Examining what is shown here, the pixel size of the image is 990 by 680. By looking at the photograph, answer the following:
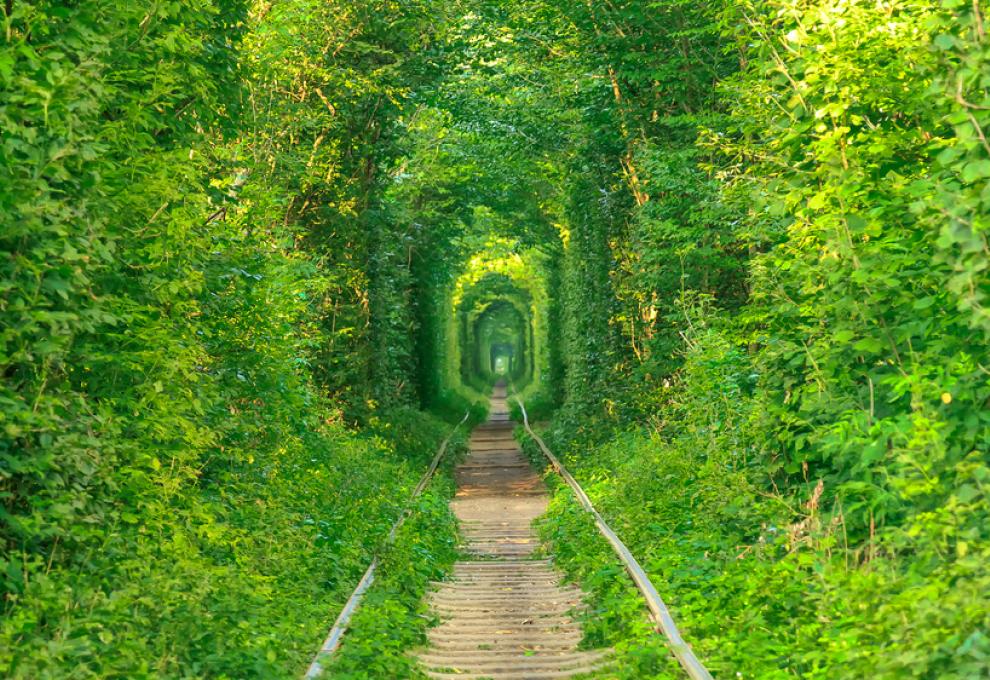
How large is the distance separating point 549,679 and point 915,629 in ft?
10.2

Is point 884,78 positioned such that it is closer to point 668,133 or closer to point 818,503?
point 818,503

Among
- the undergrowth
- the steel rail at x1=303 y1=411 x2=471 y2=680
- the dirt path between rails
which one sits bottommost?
the dirt path between rails

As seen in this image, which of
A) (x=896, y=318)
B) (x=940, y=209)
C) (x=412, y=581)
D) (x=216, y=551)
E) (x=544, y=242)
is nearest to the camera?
(x=940, y=209)

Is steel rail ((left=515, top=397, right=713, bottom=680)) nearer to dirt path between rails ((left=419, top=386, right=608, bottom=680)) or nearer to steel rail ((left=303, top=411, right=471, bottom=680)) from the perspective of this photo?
dirt path between rails ((left=419, top=386, right=608, bottom=680))

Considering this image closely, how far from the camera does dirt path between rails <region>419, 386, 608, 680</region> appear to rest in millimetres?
8742

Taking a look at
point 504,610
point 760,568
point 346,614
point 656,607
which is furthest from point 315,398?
point 760,568

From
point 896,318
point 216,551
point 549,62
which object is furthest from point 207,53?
point 549,62

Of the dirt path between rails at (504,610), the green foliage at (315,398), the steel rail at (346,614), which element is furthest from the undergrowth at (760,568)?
the steel rail at (346,614)

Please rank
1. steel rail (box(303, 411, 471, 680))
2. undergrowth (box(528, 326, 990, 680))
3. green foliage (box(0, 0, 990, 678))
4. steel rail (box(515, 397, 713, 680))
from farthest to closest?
steel rail (box(303, 411, 471, 680)), steel rail (box(515, 397, 713, 680)), green foliage (box(0, 0, 990, 678)), undergrowth (box(528, 326, 990, 680))

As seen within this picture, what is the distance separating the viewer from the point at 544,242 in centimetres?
4150

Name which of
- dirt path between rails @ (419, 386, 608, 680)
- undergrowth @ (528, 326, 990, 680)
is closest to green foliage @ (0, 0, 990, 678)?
undergrowth @ (528, 326, 990, 680)

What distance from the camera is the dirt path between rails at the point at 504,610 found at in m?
8.74

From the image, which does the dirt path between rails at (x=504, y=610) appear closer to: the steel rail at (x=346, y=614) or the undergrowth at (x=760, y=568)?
the undergrowth at (x=760, y=568)

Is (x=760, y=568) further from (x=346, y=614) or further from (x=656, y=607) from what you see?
(x=346, y=614)
